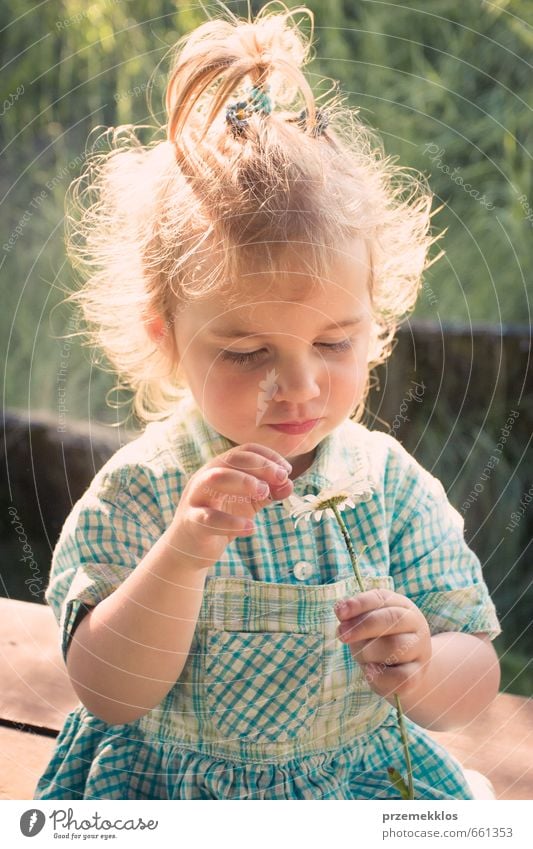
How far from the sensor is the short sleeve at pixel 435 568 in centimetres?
72

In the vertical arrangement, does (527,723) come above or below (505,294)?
below

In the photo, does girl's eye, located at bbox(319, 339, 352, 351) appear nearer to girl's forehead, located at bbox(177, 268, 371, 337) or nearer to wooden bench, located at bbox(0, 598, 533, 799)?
girl's forehead, located at bbox(177, 268, 371, 337)

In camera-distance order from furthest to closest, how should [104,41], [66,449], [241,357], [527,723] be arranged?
[104,41], [66,449], [527,723], [241,357]

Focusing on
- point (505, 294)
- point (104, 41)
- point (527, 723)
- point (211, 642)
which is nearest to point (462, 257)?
point (505, 294)

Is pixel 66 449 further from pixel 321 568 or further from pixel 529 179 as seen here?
pixel 529 179

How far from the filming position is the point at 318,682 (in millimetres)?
696

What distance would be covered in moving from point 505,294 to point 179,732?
1.07 metres

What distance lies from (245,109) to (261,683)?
349 millimetres

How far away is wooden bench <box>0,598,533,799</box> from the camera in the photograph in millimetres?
738

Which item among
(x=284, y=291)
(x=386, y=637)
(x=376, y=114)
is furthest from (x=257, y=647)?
(x=376, y=114)

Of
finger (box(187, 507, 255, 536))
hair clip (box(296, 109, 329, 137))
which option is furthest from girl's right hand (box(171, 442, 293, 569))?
hair clip (box(296, 109, 329, 137))

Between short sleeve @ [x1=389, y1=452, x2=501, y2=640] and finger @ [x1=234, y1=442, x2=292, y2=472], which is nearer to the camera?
finger @ [x1=234, y1=442, x2=292, y2=472]

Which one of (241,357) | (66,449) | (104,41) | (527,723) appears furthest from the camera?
(104,41)

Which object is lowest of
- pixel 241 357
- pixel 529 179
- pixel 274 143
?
pixel 241 357
